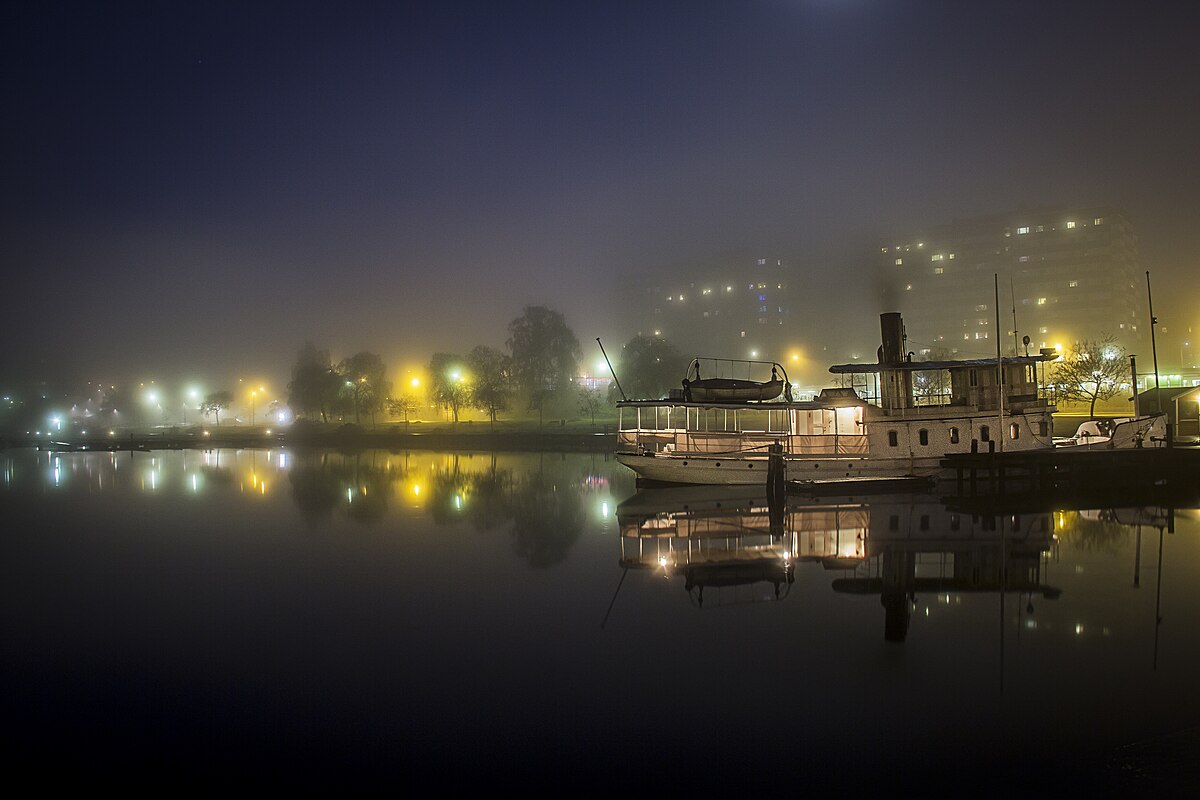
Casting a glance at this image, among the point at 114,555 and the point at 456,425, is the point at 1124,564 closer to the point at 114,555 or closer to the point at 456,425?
the point at 114,555

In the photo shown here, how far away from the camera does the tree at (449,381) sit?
308 ft

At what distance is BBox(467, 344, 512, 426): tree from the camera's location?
89.2 metres

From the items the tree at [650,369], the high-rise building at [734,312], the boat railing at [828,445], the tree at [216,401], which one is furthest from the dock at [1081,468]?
the tree at [216,401]

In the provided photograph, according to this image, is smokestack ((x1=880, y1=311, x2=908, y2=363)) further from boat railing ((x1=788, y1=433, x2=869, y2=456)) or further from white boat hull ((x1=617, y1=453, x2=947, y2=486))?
white boat hull ((x1=617, y1=453, x2=947, y2=486))

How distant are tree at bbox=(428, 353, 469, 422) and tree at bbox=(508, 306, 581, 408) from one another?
7148 mm

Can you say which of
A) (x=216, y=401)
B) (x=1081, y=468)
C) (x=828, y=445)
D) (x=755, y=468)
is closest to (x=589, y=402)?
(x=755, y=468)

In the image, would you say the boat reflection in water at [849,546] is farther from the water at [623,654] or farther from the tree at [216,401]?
the tree at [216,401]

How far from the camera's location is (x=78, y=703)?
11.5 m

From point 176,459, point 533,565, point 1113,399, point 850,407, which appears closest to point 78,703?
point 533,565

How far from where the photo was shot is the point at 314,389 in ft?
343

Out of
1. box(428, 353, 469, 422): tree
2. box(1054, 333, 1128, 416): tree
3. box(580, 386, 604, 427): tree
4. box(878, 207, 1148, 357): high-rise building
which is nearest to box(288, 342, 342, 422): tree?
box(428, 353, 469, 422): tree

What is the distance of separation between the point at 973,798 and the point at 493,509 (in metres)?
26.3

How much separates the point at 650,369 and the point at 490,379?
20.3 meters

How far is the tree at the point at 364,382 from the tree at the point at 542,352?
71.8 ft
